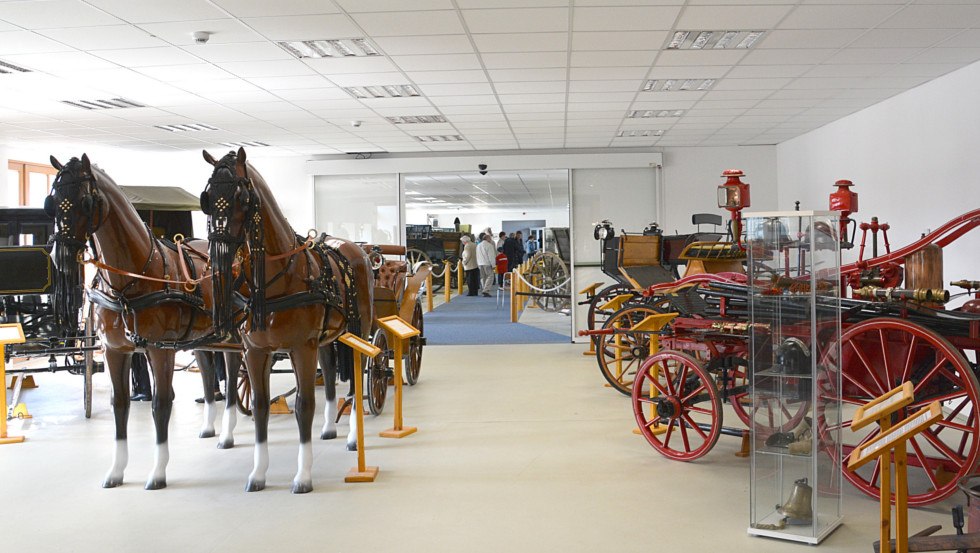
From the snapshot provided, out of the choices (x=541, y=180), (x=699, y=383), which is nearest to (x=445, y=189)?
(x=541, y=180)

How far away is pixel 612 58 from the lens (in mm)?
6742

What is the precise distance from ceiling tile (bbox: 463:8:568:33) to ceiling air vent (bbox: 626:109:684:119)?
3.82 meters

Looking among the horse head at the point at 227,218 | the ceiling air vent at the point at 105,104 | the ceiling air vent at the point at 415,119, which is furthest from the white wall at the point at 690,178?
the horse head at the point at 227,218

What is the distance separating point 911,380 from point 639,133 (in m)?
7.34

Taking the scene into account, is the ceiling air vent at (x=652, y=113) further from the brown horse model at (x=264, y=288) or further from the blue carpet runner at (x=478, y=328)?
the brown horse model at (x=264, y=288)

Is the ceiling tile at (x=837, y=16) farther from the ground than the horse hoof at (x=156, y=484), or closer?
farther from the ground

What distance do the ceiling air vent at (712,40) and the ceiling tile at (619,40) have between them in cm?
13

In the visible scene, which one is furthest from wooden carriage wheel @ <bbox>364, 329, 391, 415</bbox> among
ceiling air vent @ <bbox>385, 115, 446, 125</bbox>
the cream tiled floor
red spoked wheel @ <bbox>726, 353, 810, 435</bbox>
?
red spoked wheel @ <bbox>726, 353, 810, 435</bbox>

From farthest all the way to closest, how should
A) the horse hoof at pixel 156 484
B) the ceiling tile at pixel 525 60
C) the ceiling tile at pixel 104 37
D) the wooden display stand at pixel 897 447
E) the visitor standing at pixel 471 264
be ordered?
the visitor standing at pixel 471 264
the ceiling tile at pixel 525 60
the ceiling tile at pixel 104 37
the horse hoof at pixel 156 484
the wooden display stand at pixel 897 447

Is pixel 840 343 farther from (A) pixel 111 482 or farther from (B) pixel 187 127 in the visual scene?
(B) pixel 187 127

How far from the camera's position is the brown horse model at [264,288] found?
421cm

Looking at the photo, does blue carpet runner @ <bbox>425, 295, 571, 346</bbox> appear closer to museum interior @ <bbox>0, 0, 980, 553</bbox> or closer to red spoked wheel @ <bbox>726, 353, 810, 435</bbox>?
museum interior @ <bbox>0, 0, 980, 553</bbox>

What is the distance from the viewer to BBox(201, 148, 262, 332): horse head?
13.7 ft

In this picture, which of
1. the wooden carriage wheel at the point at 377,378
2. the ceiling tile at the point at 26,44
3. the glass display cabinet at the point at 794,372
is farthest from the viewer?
the wooden carriage wheel at the point at 377,378
